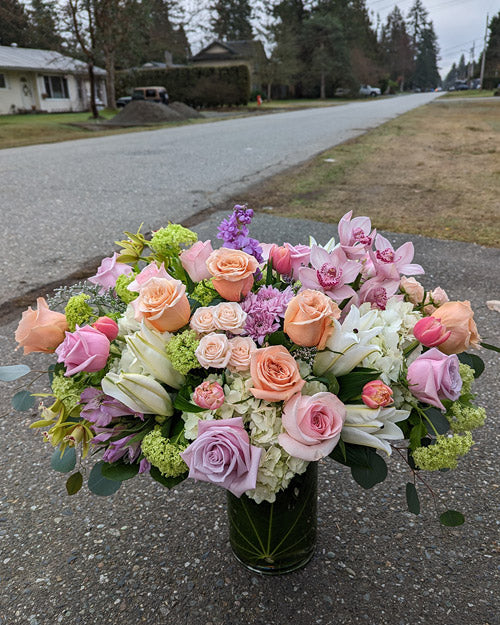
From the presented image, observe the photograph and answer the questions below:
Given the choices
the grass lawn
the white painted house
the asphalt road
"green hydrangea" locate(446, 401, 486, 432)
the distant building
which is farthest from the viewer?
the distant building

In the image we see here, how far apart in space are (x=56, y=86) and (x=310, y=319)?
132ft

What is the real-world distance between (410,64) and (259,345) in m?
120

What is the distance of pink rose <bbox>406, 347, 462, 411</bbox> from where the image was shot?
3.99 ft

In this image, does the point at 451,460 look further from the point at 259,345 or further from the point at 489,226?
the point at 489,226

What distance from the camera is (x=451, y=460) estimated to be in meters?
1.28

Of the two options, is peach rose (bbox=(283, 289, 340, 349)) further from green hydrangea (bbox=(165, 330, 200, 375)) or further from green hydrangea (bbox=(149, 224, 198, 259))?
green hydrangea (bbox=(149, 224, 198, 259))

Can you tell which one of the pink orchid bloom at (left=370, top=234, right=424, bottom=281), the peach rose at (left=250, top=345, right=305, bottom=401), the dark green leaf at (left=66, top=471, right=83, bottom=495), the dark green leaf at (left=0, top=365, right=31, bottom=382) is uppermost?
the pink orchid bloom at (left=370, top=234, right=424, bottom=281)

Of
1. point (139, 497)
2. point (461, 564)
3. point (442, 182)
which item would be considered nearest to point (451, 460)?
point (461, 564)

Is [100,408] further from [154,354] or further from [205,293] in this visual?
[205,293]

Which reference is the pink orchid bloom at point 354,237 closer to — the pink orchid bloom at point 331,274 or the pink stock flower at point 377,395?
the pink orchid bloom at point 331,274

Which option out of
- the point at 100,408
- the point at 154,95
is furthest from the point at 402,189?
the point at 154,95

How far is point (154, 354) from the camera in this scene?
4.15 ft

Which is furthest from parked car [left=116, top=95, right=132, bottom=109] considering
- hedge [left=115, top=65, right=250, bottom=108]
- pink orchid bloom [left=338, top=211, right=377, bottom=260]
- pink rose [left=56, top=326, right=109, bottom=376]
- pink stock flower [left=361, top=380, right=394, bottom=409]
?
pink stock flower [left=361, top=380, right=394, bottom=409]

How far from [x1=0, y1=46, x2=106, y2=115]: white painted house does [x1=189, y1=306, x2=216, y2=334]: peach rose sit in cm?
3290
